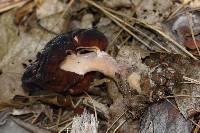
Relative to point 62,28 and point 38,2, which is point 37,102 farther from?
point 38,2

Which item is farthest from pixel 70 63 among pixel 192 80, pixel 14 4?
pixel 14 4

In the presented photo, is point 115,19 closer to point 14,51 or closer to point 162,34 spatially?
point 162,34

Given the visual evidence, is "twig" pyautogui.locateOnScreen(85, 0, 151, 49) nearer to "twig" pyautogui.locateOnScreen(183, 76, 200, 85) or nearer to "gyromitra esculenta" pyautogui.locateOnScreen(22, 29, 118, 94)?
"gyromitra esculenta" pyautogui.locateOnScreen(22, 29, 118, 94)

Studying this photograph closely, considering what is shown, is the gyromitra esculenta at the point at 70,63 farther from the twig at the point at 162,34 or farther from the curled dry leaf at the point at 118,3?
the curled dry leaf at the point at 118,3

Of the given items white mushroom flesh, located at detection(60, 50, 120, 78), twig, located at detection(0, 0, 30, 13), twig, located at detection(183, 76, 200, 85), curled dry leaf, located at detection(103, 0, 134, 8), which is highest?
twig, located at detection(0, 0, 30, 13)

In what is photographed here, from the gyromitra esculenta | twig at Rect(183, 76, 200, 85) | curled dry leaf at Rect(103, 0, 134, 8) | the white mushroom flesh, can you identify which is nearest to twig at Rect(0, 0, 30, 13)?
curled dry leaf at Rect(103, 0, 134, 8)

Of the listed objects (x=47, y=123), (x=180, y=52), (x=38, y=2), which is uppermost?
(x=38, y=2)

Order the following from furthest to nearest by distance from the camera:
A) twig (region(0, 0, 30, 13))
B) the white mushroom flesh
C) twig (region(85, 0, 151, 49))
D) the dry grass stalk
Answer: twig (region(0, 0, 30, 13)), twig (region(85, 0, 151, 49)), the white mushroom flesh, the dry grass stalk

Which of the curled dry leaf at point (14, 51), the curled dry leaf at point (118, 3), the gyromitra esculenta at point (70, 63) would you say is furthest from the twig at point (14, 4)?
the gyromitra esculenta at point (70, 63)

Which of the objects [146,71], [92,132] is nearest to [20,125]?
[92,132]
